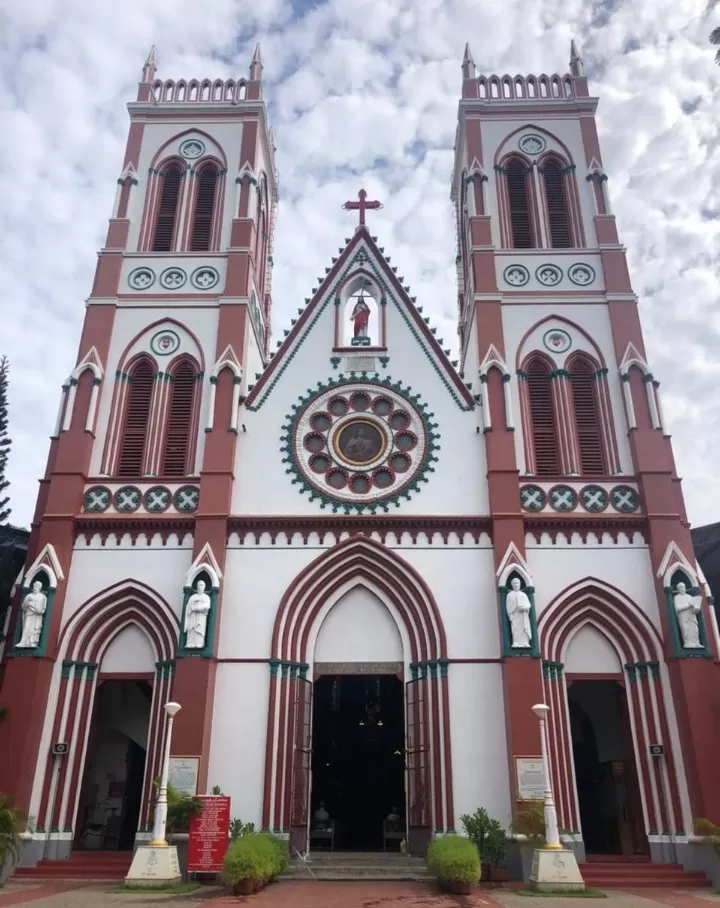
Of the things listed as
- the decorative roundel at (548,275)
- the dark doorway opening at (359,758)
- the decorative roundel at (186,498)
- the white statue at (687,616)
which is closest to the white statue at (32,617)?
the decorative roundel at (186,498)

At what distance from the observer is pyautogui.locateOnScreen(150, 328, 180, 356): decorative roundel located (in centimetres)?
2277

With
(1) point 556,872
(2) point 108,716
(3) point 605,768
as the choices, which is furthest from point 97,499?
(3) point 605,768

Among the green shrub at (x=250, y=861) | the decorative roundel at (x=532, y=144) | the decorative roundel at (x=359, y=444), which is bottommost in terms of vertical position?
the green shrub at (x=250, y=861)

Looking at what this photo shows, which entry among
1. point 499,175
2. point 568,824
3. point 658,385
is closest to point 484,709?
point 568,824

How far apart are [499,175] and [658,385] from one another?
9.23m

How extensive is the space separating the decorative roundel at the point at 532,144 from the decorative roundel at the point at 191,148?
10.8 meters

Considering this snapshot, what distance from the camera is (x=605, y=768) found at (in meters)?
20.3

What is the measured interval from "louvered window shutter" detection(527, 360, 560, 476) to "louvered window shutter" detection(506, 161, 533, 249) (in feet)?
15.1

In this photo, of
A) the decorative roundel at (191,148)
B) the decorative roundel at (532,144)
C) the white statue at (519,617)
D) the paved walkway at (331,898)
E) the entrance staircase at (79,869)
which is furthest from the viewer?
the decorative roundel at (191,148)

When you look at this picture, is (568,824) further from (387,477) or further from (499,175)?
(499,175)

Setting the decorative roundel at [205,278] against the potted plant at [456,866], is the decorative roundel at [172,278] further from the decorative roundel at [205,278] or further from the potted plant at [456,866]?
the potted plant at [456,866]

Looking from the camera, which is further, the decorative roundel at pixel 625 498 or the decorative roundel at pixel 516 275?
the decorative roundel at pixel 516 275

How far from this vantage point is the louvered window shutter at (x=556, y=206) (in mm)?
24500

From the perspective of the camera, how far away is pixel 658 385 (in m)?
21.4
